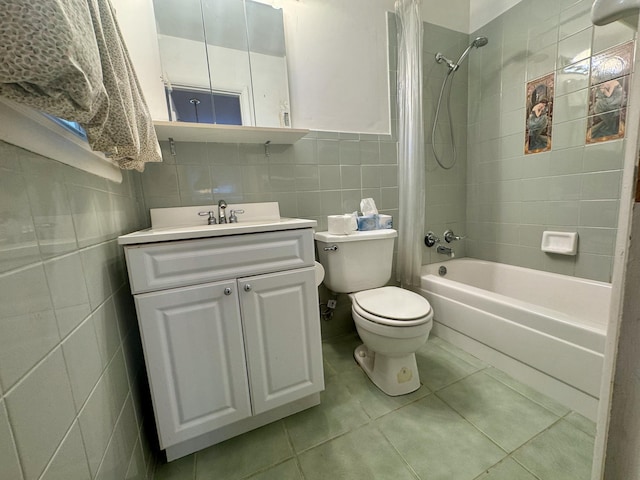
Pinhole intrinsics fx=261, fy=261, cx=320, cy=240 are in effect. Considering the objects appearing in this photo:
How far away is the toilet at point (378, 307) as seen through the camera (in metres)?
1.11

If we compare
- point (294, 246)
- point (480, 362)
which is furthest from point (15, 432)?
point (480, 362)

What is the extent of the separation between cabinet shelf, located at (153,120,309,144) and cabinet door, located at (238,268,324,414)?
68 cm

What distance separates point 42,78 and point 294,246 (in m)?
0.77

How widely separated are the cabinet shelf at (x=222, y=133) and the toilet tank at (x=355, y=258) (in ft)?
1.80

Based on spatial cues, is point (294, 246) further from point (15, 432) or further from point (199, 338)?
point (15, 432)

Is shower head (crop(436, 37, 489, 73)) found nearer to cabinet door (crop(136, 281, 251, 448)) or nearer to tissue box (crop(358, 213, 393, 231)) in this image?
tissue box (crop(358, 213, 393, 231))

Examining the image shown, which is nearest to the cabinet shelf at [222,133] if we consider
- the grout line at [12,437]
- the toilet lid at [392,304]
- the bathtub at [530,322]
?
the toilet lid at [392,304]

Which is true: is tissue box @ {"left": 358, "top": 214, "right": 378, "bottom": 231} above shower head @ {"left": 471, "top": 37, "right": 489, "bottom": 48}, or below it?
below

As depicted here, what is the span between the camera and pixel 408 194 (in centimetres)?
166

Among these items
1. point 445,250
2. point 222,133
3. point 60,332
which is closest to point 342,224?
point 222,133

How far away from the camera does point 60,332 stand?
49 centimetres

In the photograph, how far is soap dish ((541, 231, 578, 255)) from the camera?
1.47 m

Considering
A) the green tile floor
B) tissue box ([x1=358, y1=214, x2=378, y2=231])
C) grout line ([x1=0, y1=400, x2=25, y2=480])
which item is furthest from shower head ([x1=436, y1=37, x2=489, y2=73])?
grout line ([x1=0, y1=400, x2=25, y2=480])

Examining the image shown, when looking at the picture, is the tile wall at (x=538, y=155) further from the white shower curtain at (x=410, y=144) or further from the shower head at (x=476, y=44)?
the white shower curtain at (x=410, y=144)
